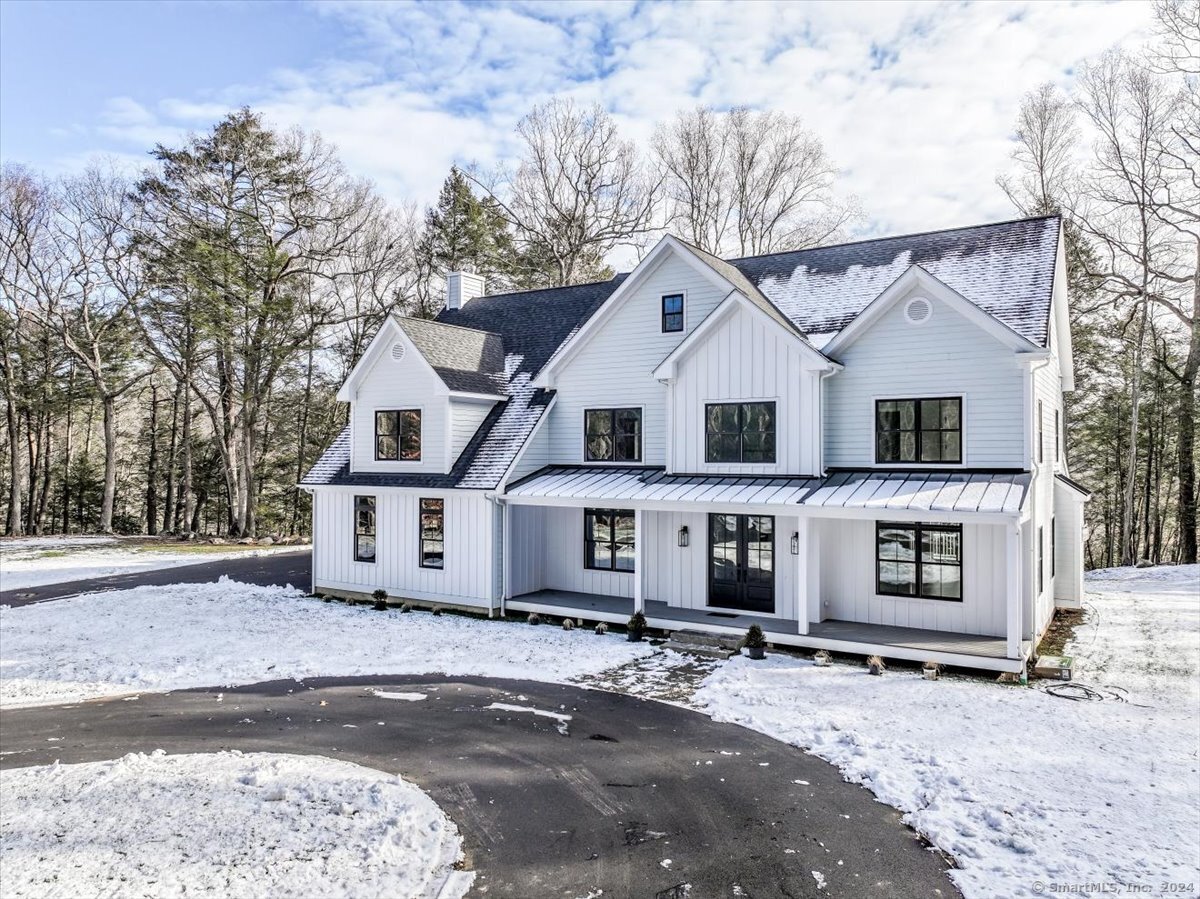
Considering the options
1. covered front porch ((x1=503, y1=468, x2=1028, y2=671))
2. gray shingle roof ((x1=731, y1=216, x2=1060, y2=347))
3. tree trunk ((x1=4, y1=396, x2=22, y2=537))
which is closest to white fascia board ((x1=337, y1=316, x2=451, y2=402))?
covered front porch ((x1=503, y1=468, x2=1028, y2=671))

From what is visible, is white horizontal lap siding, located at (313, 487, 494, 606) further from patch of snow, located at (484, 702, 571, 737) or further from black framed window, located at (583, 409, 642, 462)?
patch of snow, located at (484, 702, 571, 737)

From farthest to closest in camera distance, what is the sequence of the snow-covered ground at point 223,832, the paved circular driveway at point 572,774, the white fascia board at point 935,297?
the white fascia board at point 935,297
the paved circular driveway at point 572,774
the snow-covered ground at point 223,832

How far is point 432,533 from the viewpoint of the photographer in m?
16.1

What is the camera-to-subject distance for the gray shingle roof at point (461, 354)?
16406mm

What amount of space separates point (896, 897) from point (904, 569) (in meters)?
→ 8.25

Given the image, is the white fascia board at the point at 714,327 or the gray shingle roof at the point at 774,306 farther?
the gray shingle roof at the point at 774,306

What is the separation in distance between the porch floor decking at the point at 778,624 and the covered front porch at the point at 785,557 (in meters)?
0.03

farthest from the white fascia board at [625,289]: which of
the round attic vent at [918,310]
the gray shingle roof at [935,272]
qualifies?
the round attic vent at [918,310]

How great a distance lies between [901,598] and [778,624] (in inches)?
88.7

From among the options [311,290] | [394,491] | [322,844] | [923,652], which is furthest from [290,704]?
[311,290]

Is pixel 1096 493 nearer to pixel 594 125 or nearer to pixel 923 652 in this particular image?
pixel 923 652

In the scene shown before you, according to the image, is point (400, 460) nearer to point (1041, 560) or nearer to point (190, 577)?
point (190, 577)

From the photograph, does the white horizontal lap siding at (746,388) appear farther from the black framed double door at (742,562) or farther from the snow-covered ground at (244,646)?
the snow-covered ground at (244,646)

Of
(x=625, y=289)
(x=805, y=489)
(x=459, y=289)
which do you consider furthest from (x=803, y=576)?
(x=459, y=289)
